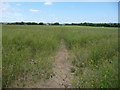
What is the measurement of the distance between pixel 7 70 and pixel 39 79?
67cm

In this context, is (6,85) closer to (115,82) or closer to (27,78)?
(27,78)

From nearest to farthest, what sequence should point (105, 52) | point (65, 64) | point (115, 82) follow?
point (115, 82), point (65, 64), point (105, 52)

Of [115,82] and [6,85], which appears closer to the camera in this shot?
[115,82]

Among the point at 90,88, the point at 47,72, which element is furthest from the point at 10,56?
the point at 90,88

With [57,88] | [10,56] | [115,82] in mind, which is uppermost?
[10,56]

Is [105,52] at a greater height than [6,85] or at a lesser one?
greater

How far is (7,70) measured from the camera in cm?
332

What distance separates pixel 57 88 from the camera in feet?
10.6

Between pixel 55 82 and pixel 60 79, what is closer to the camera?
pixel 55 82

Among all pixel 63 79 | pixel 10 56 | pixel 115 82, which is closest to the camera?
pixel 115 82

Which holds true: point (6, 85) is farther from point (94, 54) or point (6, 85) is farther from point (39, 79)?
point (94, 54)

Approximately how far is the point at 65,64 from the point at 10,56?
1.52 m

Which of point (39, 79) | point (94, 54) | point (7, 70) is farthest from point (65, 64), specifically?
point (7, 70)

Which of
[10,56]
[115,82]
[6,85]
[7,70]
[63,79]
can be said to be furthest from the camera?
[10,56]
